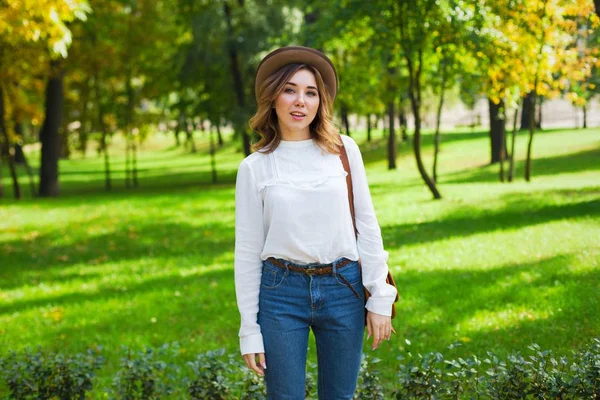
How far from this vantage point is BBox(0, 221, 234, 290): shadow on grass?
11.2m

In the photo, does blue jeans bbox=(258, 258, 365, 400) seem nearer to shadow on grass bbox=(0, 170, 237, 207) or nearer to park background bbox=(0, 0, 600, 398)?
park background bbox=(0, 0, 600, 398)

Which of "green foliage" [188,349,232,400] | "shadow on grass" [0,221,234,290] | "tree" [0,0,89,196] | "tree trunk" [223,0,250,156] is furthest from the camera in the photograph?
"tree trunk" [223,0,250,156]

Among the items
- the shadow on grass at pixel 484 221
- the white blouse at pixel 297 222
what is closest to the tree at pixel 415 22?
the shadow on grass at pixel 484 221

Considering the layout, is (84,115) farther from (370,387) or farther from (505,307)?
(370,387)

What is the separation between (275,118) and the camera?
3.24m

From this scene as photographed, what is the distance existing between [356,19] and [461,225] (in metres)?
5.21

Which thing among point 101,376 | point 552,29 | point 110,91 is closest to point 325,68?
point 101,376

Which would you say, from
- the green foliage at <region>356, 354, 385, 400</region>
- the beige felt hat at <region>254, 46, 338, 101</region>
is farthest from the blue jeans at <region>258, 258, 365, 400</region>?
the green foliage at <region>356, 354, 385, 400</region>

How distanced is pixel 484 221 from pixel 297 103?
31.7 ft

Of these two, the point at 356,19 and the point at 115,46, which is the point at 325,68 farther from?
the point at 115,46

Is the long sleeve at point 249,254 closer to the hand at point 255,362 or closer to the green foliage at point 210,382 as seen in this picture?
the hand at point 255,362

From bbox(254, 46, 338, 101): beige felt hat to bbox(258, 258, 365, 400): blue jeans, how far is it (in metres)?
0.86

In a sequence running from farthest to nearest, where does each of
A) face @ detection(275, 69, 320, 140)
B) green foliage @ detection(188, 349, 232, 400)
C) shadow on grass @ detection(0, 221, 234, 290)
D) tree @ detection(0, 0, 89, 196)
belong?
shadow on grass @ detection(0, 221, 234, 290) → tree @ detection(0, 0, 89, 196) → green foliage @ detection(188, 349, 232, 400) → face @ detection(275, 69, 320, 140)

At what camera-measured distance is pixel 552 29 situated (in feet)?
41.7
